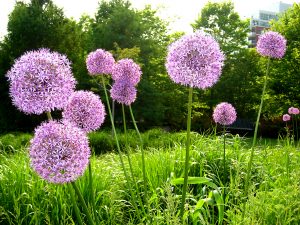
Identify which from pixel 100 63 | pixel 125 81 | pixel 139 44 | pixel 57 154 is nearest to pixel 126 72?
pixel 125 81

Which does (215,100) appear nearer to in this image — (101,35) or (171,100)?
(171,100)

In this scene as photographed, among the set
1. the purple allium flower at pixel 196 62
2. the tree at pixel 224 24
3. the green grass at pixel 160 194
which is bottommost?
the green grass at pixel 160 194

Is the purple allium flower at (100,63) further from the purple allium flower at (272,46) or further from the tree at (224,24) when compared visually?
the tree at (224,24)

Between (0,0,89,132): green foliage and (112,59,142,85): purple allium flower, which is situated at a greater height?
(0,0,89,132): green foliage

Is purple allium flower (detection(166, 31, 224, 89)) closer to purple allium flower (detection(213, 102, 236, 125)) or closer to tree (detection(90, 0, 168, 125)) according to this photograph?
purple allium flower (detection(213, 102, 236, 125))

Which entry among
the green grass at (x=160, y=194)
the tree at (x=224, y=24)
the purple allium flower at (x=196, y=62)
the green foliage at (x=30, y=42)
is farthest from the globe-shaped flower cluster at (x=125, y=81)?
the tree at (x=224, y=24)

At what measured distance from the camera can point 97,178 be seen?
607 centimetres

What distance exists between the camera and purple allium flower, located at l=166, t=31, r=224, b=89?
3105 millimetres

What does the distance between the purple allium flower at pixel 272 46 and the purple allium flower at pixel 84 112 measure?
3.10m

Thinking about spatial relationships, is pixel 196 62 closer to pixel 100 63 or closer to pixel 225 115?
pixel 100 63

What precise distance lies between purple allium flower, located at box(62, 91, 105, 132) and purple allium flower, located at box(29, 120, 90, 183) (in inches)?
32.5

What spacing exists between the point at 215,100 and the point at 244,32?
291 inches

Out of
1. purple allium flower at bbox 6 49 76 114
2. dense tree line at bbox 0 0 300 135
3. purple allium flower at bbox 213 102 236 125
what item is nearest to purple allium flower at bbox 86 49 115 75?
purple allium flower at bbox 6 49 76 114

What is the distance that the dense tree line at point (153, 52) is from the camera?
2545cm
